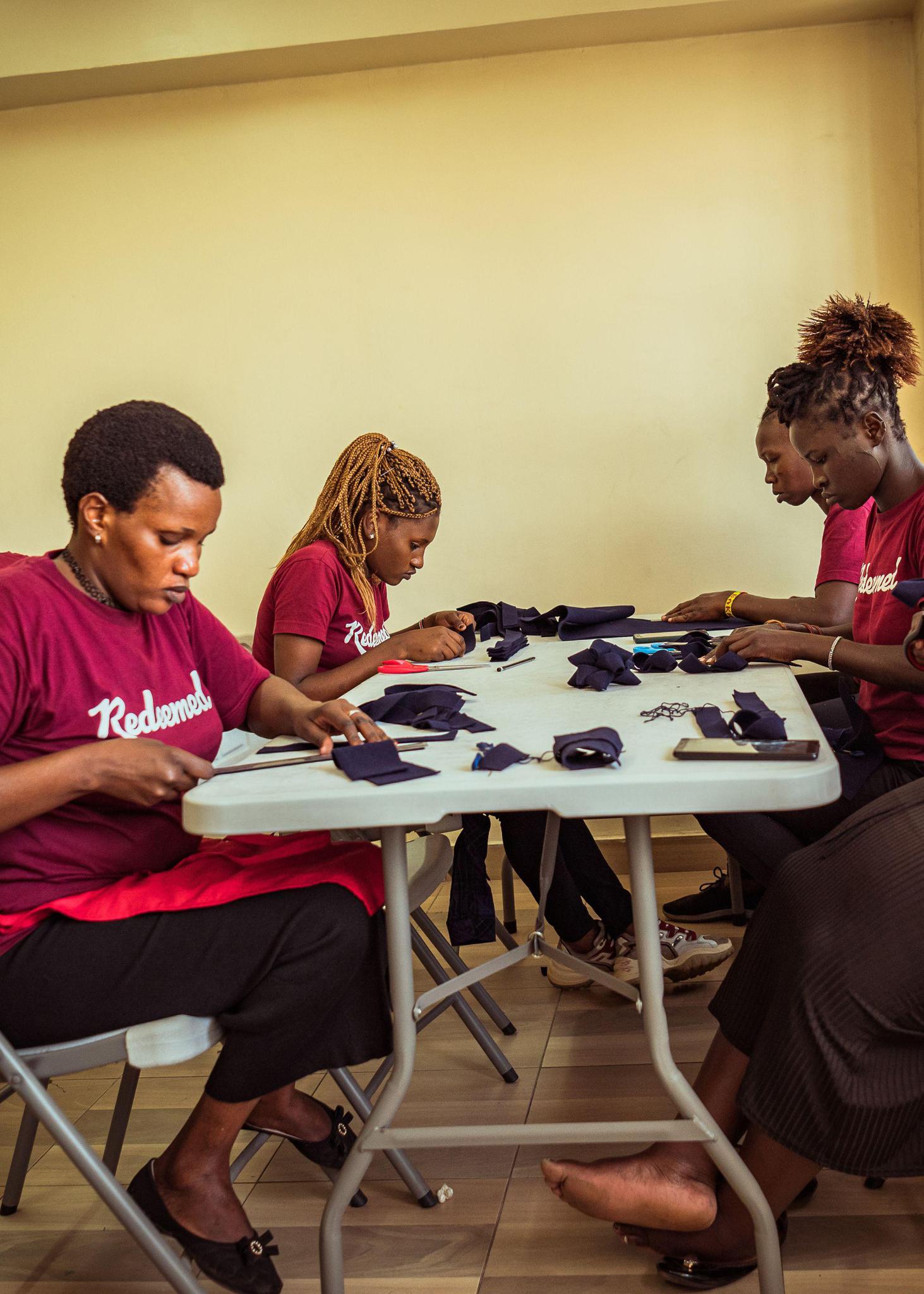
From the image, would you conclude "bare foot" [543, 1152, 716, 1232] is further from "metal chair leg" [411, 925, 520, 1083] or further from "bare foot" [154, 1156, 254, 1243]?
"metal chair leg" [411, 925, 520, 1083]

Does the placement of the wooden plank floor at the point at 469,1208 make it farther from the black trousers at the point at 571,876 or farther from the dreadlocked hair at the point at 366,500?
the dreadlocked hair at the point at 366,500

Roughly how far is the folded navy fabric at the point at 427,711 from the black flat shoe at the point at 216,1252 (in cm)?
72

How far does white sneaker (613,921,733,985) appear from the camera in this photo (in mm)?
2586

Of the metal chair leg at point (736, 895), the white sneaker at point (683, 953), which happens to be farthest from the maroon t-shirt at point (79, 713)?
the metal chair leg at point (736, 895)

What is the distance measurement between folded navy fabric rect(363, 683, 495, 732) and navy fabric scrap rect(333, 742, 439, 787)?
0.22 m

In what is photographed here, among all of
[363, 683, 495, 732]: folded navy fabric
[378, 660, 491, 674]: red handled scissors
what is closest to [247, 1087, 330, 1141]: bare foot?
[363, 683, 495, 732]: folded navy fabric

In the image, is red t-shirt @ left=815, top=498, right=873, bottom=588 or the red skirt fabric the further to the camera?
red t-shirt @ left=815, top=498, right=873, bottom=588

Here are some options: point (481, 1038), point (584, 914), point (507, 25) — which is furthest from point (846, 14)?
point (481, 1038)

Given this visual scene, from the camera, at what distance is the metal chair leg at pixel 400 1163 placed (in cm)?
179

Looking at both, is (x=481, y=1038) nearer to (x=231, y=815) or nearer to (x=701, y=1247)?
(x=701, y=1247)

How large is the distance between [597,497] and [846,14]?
63.9 inches

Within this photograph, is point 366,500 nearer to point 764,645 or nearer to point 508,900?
point 764,645

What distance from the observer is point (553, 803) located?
1260 millimetres

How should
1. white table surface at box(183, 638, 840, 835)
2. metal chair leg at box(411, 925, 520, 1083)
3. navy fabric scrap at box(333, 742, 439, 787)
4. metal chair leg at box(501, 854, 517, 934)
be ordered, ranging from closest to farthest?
white table surface at box(183, 638, 840, 835) < navy fabric scrap at box(333, 742, 439, 787) < metal chair leg at box(411, 925, 520, 1083) < metal chair leg at box(501, 854, 517, 934)
